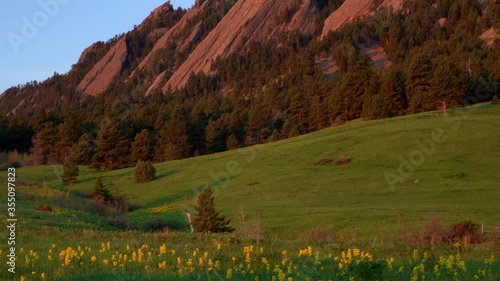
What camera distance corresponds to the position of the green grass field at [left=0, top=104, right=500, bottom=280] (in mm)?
33469

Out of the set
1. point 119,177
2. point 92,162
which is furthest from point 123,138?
point 119,177

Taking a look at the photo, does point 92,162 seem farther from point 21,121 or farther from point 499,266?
point 499,266

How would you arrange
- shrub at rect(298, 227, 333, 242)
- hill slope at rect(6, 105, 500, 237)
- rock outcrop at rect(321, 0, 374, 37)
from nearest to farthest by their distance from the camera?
shrub at rect(298, 227, 333, 242), hill slope at rect(6, 105, 500, 237), rock outcrop at rect(321, 0, 374, 37)

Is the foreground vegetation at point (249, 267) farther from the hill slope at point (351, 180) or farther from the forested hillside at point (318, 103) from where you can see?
the forested hillside at point (318, 103)

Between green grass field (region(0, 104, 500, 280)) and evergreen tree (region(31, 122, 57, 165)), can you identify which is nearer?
green grass field (region(0, 104, 500, 280))

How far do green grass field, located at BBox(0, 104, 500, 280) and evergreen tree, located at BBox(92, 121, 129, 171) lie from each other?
8834 millimetres

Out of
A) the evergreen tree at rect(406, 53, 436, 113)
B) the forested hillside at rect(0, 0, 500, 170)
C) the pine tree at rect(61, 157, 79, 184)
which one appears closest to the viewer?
the pine tree at rect(61, 157, 79, 184)

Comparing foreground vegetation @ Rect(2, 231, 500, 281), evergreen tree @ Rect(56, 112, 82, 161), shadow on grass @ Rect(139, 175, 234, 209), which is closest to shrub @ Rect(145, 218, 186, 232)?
shadow on grass @ Rect(139, 175, 234, 209)

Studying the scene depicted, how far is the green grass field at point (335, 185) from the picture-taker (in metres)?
33.5

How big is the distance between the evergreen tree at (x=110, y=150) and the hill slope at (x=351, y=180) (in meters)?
10.2

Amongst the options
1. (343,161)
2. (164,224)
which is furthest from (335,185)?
(164,224)

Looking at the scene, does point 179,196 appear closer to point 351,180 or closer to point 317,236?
point 351,180

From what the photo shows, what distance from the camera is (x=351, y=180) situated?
1982 inches

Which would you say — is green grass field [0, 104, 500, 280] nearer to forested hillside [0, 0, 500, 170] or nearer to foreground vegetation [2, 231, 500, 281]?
foreground vegetation [2, 231, 500, 281]
